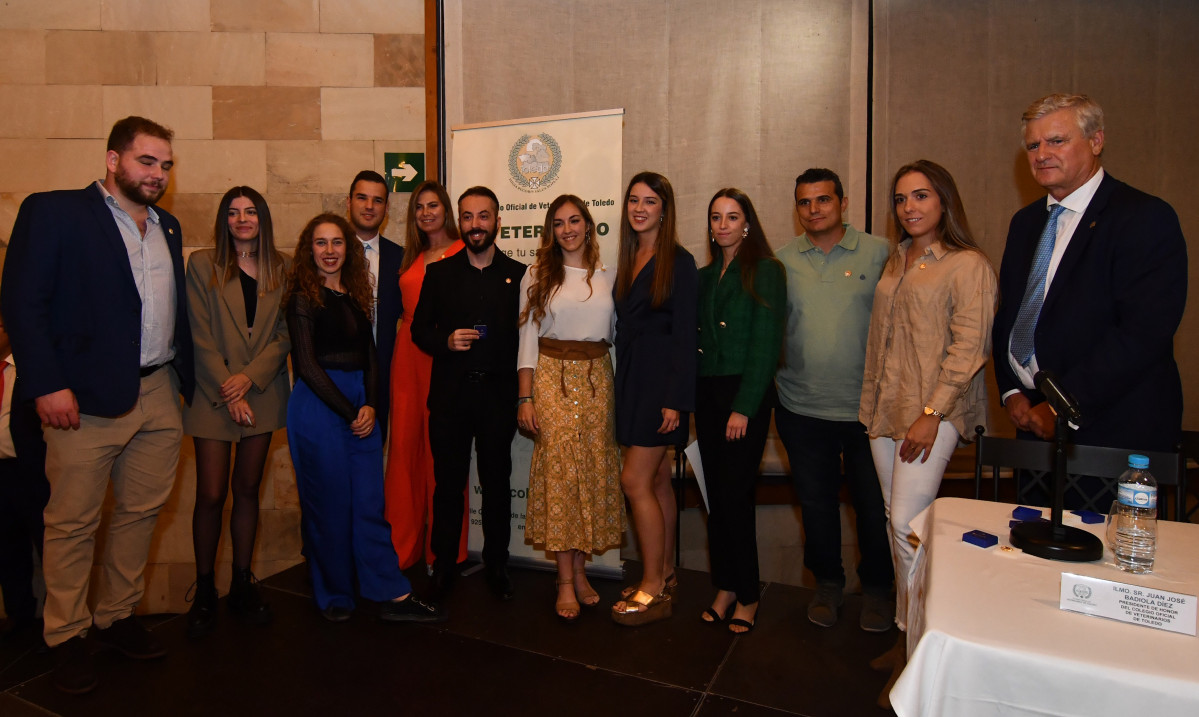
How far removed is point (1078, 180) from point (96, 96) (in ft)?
15.8

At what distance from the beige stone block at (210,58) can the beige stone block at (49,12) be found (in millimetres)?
380

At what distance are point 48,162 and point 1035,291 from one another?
16.2 feet

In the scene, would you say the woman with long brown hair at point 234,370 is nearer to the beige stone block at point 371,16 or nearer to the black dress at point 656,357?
the black dress at point 656,357

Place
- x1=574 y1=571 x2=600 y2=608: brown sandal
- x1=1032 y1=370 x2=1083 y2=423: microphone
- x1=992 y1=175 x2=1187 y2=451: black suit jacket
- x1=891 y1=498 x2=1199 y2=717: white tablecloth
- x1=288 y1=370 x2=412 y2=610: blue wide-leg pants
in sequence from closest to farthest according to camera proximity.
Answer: x1=891 y1=498 x2=1199 y2=717: white tablecloth
x1=1032 y1=370 x2=1083 y2=423: microphone
x1=992 y1=175 x2=1187 y2=451: black suit jacket
x1=288 y1=370 x2=412 y2=610: blue wide-leg pants
x1=574 y1=571 x2=600 y2=608: brown sandal

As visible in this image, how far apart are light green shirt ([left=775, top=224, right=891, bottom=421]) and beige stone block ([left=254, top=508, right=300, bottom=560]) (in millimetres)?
3051

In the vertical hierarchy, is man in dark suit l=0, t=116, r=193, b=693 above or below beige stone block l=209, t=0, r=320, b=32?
below

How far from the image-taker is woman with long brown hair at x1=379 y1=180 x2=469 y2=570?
329 cm

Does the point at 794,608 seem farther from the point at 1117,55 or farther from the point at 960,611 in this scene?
the point at 1117,55

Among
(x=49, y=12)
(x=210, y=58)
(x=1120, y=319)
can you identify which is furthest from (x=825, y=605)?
(x=49, y=12)

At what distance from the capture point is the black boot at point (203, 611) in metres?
2.68

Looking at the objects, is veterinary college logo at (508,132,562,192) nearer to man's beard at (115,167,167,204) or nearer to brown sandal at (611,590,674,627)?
man's beard at (115,167,167,204)

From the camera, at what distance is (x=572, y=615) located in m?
2.87

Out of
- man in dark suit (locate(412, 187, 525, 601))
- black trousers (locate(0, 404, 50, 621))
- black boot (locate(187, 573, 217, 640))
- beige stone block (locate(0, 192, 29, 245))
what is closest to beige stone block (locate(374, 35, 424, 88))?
man in dark suit (locate(412, 187, 525, 601))

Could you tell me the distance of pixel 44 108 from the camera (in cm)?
410
